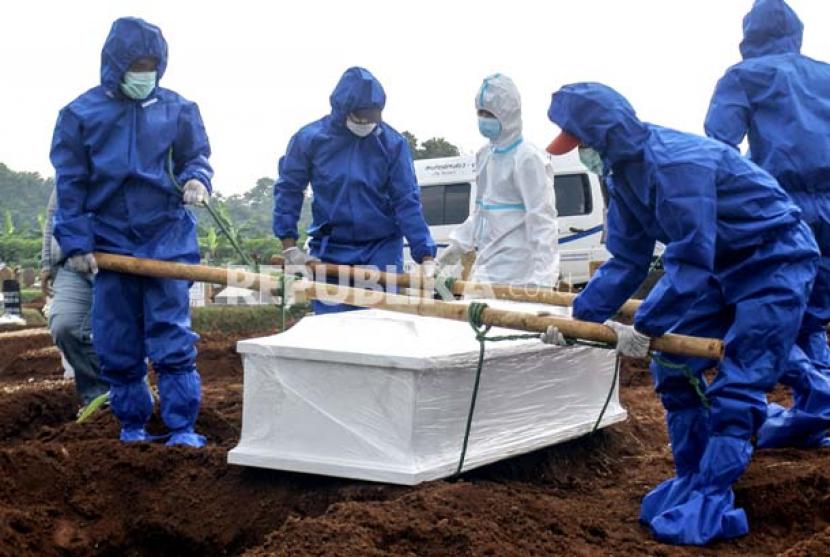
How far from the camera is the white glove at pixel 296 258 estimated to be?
5.79 m

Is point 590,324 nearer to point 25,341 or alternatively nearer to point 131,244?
point 131,244

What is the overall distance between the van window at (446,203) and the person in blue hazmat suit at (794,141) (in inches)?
378

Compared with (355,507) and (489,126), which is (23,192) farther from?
(355,507)

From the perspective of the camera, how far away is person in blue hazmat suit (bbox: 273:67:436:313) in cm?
586

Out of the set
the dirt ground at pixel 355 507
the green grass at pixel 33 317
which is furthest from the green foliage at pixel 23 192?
the dirt ground at pixel 355 507

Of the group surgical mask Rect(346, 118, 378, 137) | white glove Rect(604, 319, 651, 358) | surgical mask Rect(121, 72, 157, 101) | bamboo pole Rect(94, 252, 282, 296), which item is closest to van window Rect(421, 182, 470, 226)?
surgical mask Rect(346, 118, 378, 137)

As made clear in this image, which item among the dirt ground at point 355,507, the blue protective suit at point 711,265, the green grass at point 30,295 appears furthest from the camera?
the green grass at point 30,295

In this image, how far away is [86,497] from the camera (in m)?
4.07

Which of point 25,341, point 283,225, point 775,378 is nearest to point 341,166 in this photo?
point 283,225

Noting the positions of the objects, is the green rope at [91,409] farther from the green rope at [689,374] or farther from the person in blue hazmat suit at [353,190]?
the green rope at [689,374]

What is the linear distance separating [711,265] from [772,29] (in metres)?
2.25

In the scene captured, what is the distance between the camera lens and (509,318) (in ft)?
12.3

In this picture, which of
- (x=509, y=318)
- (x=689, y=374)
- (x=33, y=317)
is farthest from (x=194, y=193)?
(x=33, y=317)

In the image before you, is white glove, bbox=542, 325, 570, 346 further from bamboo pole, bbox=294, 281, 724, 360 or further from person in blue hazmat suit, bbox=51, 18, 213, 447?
person in blue hazmat suit, bbox=51, 18, 213, 447
